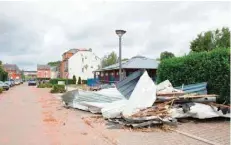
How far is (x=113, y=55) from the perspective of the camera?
3780 inches

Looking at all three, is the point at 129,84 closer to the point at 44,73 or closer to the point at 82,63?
the point at 82,63

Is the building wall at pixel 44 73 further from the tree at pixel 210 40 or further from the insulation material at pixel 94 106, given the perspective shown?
the insulation material at pixel 94 106

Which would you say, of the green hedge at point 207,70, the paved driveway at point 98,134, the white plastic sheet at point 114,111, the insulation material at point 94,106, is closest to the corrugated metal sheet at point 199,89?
the green hedge at point 207,70

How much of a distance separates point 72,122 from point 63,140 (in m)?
3.60

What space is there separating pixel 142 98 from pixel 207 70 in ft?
11.4

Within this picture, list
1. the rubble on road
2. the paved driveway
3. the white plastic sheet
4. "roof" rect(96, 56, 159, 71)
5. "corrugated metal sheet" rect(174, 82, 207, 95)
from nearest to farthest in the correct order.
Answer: the paved driveway < the rubble on road < the white plastic sheet < "corrugated metal sheet" rect(174, 82, 207, 95) < "roof" rect(96, 56, 159, 71)

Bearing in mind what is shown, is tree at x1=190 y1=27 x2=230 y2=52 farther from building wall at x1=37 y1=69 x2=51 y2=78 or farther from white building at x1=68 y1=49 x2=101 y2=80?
building wall at x1=37 y1=69 x2=51 y2=78

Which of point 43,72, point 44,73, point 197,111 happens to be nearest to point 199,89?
point 197,111

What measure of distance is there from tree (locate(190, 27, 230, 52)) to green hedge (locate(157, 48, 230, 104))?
1320 inches

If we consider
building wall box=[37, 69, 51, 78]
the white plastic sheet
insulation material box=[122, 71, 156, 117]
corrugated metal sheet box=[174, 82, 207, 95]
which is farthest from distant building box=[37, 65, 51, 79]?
insulation material box=[122, 71, 156, 117]

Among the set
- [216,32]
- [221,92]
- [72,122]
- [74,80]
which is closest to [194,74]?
[221,92]

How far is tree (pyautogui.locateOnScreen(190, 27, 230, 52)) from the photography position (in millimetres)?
48062

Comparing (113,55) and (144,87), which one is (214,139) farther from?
(113,55)

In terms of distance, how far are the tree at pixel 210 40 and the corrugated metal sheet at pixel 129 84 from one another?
3514cm
